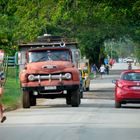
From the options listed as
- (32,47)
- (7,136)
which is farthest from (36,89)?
(7,136)

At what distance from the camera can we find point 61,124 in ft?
62.8

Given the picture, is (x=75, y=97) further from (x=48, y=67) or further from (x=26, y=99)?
(x=26, y=99)

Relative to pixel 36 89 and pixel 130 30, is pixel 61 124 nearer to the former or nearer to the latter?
pixel 36 89

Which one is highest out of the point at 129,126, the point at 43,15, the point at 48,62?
the point at 43,15

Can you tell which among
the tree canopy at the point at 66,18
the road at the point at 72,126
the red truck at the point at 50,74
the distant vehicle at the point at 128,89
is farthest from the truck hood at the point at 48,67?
the tree canopy at the point at 66,18

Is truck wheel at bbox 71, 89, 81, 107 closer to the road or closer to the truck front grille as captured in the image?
the truck front grille

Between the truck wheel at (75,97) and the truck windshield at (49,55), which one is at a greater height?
the truck windshield at (49,55)

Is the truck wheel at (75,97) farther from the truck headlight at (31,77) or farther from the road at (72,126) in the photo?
the road at (72,126)

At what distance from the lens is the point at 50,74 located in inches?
1048

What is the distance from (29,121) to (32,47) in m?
9.69

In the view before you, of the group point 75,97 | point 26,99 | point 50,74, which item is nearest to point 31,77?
point 50,74

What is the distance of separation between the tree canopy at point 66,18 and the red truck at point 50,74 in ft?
29.9

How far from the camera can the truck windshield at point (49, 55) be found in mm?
27641

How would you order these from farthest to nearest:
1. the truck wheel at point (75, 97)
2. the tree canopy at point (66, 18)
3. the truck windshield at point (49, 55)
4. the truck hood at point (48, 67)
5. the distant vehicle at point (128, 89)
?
the tree canopy at point (66, 18)
the truck windshield at point (49, 55)
the truck wheel at point (75, 97)
the distant vehicle at point (128, 89)
the truck hood at point (48, 67)
